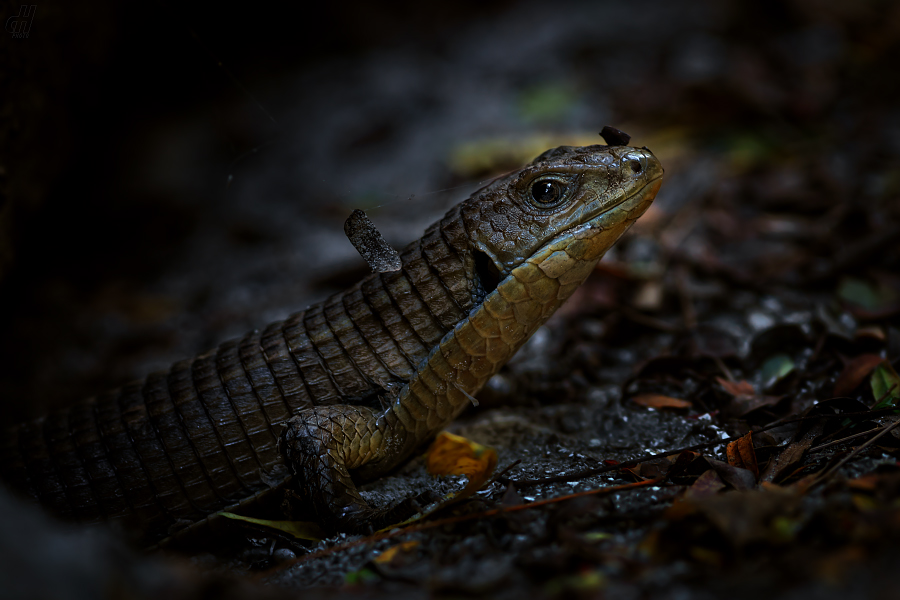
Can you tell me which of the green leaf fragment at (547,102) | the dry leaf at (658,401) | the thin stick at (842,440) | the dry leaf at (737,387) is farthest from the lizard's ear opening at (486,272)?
the green leaf fragment at (547,102)

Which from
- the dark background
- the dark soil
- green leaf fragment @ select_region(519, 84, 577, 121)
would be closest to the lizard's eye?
the dark soil

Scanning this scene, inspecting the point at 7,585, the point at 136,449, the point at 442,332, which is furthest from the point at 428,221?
the point at 7,585

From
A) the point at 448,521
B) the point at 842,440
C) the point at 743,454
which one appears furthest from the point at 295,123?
the point at 842,440

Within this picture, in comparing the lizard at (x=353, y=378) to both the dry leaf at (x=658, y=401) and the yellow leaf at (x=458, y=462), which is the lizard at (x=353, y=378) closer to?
the yellow leaf at (x=458, y=462)

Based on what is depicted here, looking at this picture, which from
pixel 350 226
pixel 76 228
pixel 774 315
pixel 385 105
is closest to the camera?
pixel 350 226

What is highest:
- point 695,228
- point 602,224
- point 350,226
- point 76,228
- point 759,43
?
point 76,228

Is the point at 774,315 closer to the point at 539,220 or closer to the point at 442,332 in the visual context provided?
the point at 539,220

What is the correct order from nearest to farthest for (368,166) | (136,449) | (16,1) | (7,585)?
1. (7,585)
2. (136,449)
3. (16,1)
4. (368,166)
